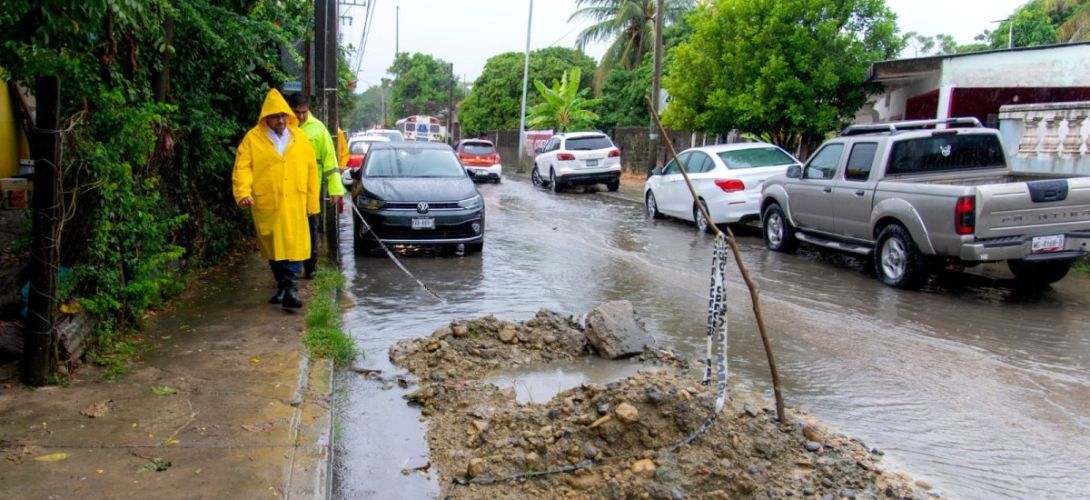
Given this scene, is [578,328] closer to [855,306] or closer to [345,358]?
[345,358]

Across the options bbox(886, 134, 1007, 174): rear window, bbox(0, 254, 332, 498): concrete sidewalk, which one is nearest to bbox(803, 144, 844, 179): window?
bbox(886, 134, 1007, 174): rear window

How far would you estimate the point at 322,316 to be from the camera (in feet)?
23.3

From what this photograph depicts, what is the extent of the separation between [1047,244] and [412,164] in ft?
26.4

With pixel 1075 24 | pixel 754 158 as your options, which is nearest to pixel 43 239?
pixel 754 158

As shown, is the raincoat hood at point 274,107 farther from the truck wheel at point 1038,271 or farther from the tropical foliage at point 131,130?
the truck wheel at point 1038,271

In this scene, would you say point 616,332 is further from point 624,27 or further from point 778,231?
point 624,27

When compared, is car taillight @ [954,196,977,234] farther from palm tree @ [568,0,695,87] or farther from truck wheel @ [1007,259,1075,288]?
palm tree @ [568,0,695,87]

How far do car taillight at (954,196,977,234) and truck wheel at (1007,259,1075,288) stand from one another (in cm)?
110

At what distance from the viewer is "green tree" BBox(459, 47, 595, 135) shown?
47.8 meters

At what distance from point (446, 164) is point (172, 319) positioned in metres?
6.14

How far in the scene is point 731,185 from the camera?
1388 centimetres

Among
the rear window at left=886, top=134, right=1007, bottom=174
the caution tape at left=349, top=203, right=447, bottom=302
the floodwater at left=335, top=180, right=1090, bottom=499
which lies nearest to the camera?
the floodwater at left=335, top=180, right=1090, bottom=499

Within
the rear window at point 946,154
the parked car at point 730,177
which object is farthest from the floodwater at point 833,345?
the rear window at point 946,154

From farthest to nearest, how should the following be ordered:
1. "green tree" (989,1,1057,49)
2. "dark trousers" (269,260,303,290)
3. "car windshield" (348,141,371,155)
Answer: "green tree" (989,1,1057,49) → "car windshield" (348,141,371,155) → "dark trousers" (269,260,303,290)
